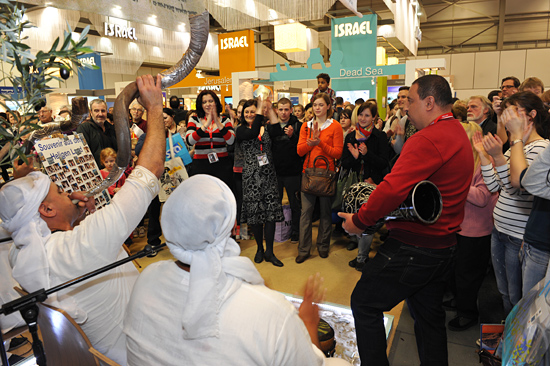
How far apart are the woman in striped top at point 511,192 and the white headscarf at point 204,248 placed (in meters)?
1.89

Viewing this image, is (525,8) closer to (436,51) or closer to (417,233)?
(436,51)

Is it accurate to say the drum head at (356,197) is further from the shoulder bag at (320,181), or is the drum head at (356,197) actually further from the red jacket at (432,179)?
the shoulder bag at (320,181)

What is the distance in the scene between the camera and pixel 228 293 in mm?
953

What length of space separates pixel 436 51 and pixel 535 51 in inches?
158

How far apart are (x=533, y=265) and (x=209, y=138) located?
315 cm

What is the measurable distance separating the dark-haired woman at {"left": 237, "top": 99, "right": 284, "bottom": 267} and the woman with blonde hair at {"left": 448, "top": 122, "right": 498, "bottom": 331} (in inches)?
72.0

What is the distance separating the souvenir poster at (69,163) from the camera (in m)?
2.65

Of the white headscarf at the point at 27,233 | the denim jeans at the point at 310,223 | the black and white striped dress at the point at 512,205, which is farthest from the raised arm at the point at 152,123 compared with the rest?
the denim jeans at the point at 310,223

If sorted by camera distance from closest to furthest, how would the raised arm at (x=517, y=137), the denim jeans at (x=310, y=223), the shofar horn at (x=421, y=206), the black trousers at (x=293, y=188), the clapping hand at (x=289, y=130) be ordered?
the shofar horn at (x=421, y=206), the raised arm at (x=517, y=137), the denim jeans at (x=310, y=223), the clapping hand at (x=289, y=130), the black trousers at (x=293, y=188)

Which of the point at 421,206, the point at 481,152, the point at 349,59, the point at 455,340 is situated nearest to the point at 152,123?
the point at 421,206

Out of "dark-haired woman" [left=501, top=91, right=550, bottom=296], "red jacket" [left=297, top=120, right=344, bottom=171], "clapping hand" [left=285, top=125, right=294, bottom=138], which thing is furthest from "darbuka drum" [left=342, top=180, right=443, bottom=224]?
Result: "clapping hand" [left=285, top=125, right=294, bottom=138]

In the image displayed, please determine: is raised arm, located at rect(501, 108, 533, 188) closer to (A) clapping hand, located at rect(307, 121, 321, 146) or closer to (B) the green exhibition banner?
(A) clapping hand, located at rect(307, 121, 321, 146)

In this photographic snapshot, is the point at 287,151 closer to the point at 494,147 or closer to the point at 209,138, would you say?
the point at 209,138

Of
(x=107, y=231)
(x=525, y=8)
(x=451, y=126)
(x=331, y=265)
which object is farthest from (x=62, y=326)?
(x=525, y=8)
